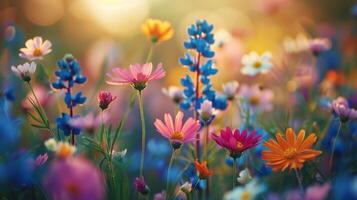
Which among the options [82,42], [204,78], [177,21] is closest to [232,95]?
[204,78]

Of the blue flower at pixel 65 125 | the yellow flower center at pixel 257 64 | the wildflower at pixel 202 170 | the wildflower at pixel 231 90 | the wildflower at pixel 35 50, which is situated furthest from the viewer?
the yellow flower center at pixel 257 64

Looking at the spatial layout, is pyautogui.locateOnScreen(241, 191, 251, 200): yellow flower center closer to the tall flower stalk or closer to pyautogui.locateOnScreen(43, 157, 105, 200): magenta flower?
pyautogui.locateOnScreen(43, 157, 105, 200): magenta flower

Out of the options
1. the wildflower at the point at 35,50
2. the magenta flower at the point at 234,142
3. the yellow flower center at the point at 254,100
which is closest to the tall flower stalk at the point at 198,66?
the magenta flower at the point at 234,142

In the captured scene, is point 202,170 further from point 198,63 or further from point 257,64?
point 257,64

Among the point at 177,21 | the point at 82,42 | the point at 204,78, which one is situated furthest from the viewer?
the point at 177,21

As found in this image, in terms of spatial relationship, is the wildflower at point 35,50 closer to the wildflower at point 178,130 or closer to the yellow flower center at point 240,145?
the wildflower at point 178,130

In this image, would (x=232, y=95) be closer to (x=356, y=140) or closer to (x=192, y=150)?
(x=192, y=150)
